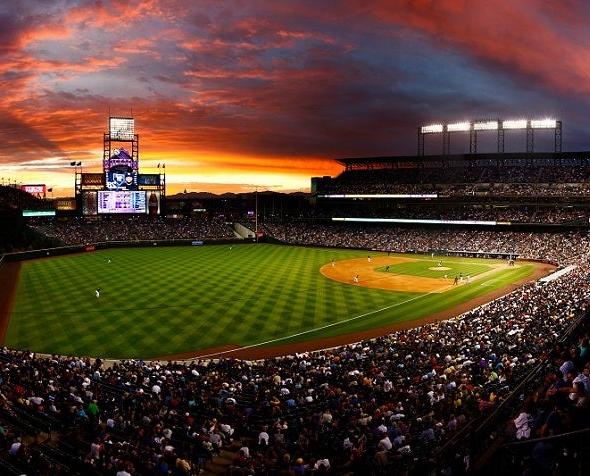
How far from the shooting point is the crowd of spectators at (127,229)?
77.5 metres

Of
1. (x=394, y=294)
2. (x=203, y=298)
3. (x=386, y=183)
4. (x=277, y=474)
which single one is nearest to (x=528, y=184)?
(x=386, y=183)

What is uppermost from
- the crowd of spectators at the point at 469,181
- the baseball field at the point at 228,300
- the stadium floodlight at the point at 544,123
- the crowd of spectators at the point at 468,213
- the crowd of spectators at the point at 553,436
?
the stadium floodlight at the point at 544,123

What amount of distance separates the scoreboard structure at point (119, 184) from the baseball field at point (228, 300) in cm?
1453

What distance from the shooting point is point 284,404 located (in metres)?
15.1

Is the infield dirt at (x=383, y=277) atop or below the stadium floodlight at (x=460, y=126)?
below

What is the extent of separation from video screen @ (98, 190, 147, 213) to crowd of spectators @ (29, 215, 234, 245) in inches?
184

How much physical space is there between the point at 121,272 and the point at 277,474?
1770 inches

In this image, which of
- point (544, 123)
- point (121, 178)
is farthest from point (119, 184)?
point (544, 123)

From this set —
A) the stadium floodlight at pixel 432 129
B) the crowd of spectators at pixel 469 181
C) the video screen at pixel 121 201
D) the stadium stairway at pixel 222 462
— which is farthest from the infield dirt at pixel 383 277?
the video screen at pixel 121 201

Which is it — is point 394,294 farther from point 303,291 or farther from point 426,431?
point 426,431

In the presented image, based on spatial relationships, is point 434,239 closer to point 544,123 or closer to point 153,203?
point 544,123

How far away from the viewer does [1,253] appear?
187ft

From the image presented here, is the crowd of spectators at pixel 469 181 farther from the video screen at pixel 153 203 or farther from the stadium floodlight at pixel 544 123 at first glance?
the video screen at pixel 153 203

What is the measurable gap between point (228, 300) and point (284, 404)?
23.9 metres
